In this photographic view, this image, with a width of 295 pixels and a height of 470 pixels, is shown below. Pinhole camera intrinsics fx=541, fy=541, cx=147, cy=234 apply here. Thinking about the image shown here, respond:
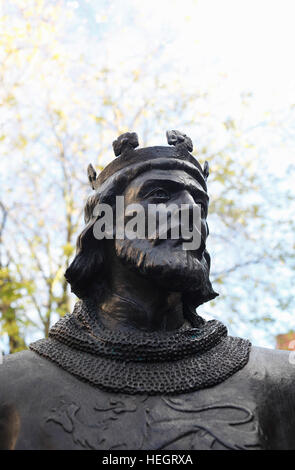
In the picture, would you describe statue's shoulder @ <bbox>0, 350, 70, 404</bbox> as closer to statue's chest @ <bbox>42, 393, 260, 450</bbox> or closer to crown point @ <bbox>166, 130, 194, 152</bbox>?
statue's chest @ <bbox>42, 393, 260, 450</bbox>

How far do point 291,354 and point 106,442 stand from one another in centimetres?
120

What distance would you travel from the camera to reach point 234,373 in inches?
110

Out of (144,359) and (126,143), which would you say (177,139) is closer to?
(126,143)

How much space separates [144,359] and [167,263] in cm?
50

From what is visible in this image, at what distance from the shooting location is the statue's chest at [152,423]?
2365mm

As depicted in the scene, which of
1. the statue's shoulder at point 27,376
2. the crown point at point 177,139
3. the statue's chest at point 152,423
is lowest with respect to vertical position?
the statue's chest at point 152,423

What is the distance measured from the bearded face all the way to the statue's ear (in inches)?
9.6

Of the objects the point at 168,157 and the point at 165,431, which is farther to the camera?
the point at 168,157

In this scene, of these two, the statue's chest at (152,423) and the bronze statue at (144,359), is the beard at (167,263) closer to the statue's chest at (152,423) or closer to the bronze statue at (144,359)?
the bronze statue at (144,359)

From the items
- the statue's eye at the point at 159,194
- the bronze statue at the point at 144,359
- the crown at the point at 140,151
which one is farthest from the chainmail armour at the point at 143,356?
the crown at the point at 140,151

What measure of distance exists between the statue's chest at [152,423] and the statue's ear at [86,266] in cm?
84

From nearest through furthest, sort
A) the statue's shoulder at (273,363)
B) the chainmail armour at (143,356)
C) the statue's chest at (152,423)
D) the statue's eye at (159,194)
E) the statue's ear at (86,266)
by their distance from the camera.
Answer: the statue's chest at (152,423) < the chainmail armour at (143,356) < the statue's shoulder at (273,363) < the statue's eye at (159,194) < the statue's ear at (86,266)
